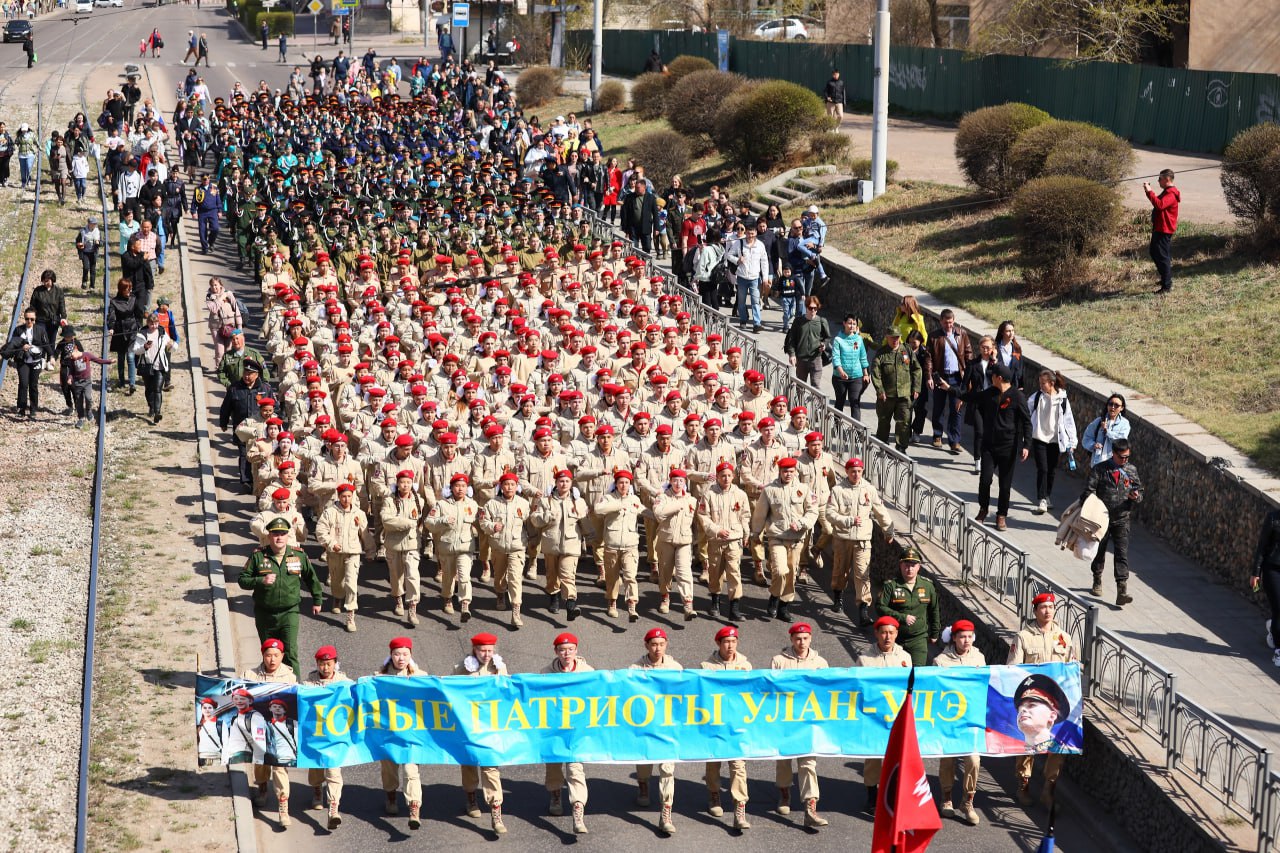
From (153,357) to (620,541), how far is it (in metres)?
8.46

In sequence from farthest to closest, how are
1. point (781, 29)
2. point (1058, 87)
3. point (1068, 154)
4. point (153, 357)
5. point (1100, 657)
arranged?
1. point (781, 29)
2. point (1058, 87)
3. point (1068, 154)
4. point (153, 357)
5. point (1100, 657)

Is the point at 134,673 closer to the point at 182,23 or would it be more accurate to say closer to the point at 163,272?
the point at 163,272

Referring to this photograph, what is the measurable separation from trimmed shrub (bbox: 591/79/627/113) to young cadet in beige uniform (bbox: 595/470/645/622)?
34.3 m

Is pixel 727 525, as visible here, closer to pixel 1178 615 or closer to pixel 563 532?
pixel 563 532

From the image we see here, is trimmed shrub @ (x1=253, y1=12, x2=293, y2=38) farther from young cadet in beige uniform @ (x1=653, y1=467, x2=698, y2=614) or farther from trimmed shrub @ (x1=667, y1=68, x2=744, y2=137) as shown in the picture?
young cadet in beige uniform @ (x1=653, y1=467, x2=698, y2=614)

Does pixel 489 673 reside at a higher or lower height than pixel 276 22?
lower

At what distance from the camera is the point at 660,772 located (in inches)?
487

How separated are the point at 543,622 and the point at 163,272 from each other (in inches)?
660

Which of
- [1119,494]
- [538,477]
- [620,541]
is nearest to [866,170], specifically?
[538,477]

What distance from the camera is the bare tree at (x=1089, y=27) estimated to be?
39.2m

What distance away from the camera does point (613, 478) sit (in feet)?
54.3

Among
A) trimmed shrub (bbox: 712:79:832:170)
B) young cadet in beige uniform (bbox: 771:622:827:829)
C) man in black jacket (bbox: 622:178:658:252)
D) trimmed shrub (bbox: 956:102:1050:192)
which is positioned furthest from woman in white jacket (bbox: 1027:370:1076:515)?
trimmed shrub (bbox: 712:79:832:170)

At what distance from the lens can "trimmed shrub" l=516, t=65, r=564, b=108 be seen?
53.8 metres

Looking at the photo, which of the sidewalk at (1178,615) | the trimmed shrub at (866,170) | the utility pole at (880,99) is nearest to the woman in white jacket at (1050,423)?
the sidewalk at (1178,615)
